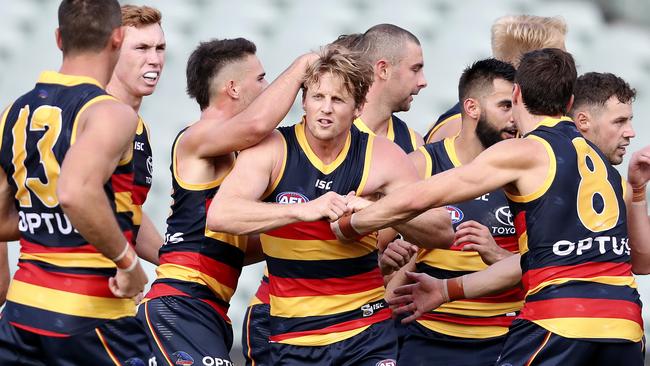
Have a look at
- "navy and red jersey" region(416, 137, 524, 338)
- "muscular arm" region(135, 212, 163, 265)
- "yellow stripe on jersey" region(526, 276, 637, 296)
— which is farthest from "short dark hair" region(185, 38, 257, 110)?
"yellow stripe on jersey" region(526, 276, 637, 296)

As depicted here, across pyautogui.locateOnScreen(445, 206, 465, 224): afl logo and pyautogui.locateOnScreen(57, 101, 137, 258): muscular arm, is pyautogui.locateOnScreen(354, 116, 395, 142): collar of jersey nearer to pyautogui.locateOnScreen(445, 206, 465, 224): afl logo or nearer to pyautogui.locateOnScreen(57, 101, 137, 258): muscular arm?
pyautogui.locateOnScreen(445, 206, 465, 224): afl logo

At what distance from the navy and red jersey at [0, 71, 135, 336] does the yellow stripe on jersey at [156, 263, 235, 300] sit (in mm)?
1229

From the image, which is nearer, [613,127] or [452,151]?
[613,127]

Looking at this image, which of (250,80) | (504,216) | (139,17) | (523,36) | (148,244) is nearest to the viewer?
(250,80)

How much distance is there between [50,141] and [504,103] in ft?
11.1

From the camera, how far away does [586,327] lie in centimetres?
611

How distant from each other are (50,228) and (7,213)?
428mm

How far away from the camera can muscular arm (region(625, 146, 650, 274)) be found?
708 centimetres

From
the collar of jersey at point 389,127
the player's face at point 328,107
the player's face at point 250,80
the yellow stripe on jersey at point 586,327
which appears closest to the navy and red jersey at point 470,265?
the collar of jersey at point 389,127

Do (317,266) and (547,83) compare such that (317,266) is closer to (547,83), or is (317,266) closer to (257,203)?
(257,203)

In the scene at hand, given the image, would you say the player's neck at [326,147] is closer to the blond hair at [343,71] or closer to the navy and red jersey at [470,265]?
the blond hair at [343,71]

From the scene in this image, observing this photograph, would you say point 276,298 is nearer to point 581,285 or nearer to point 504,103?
point 581,285

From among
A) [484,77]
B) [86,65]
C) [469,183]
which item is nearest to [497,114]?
[484,77]

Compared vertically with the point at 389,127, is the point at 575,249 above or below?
below
